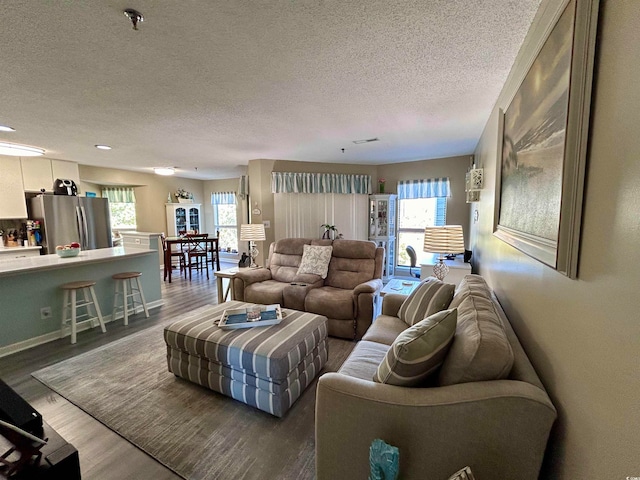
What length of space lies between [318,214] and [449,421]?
4.53 meters

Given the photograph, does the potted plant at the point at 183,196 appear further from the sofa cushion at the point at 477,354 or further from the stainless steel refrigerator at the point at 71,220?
the sofa cushion at the point at 477,354

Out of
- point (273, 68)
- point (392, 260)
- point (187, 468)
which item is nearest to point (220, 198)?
point (392, 260)

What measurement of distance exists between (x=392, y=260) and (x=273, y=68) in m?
4.50

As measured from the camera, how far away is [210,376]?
2023mm

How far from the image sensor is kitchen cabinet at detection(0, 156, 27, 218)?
4.09 meters

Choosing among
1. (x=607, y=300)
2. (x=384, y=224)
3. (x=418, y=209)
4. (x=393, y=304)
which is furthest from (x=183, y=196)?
(x=607, y=300)

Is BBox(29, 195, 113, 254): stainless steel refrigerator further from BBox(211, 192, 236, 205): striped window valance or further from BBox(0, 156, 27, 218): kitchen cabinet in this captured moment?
BBox(211, 192, 236, 205): striped window valance

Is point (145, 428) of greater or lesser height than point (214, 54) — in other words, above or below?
below

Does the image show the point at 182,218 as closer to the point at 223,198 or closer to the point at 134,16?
the point at 223,198

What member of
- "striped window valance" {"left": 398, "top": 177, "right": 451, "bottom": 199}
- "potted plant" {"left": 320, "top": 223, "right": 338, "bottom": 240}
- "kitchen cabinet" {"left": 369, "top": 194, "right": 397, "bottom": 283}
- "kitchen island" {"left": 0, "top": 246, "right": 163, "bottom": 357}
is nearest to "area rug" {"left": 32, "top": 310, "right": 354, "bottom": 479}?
"kitchen island" {"left": 0, "top": 246, "right": 163, "bottom": 357}

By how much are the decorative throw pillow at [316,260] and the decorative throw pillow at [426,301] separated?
148 centimetres

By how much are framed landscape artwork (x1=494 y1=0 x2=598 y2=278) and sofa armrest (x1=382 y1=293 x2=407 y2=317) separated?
1.17 meters

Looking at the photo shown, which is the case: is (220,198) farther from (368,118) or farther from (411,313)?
(411,313)

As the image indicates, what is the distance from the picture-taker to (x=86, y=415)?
6.04ft
